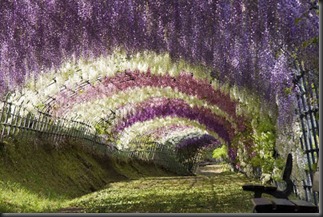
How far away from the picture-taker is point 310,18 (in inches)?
293

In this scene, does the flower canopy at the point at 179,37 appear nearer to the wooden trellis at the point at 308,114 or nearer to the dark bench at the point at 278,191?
the wooden trellis at the point at 308,114

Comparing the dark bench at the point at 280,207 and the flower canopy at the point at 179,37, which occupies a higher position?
the flower canopy at the point at 179,37

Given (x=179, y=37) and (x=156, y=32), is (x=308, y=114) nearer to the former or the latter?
(x=179, y=37)

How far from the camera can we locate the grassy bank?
33.4 feet

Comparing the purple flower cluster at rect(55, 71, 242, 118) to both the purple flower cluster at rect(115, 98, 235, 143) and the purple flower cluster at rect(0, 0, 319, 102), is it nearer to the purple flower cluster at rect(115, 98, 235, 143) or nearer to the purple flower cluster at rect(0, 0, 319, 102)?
the purple flower cluster at rect(115, 98, 235, 143)

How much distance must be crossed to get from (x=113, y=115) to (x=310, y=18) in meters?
17.3

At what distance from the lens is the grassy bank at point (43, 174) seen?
10.2 metres

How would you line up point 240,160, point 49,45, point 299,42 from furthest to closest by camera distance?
point 240,160
point 49,45
point 299,42

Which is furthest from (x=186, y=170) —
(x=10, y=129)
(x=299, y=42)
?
(x=299, y=42)

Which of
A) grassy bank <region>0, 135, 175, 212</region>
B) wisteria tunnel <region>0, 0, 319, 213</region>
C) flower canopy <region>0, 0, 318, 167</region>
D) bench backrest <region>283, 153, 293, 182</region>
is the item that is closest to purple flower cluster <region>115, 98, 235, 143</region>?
grassy bank <region>0, 135, 175, 212</region>

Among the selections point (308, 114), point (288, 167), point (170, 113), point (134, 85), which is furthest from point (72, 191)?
point (170, 113)

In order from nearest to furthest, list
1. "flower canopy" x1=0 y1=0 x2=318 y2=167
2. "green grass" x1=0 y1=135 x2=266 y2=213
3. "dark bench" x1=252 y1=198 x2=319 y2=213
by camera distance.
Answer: "dark bench" x1=252 y1=198 x2=319 y2=213, "flower canopy" x1=0 y1=0 x2=318 y2=167, "green grass" x1=0 y1=135 x2=266 y2=213

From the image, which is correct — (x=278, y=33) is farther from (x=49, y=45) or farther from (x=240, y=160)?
(x=240, y=160)

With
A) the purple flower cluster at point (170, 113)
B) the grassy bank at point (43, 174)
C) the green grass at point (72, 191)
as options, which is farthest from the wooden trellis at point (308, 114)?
the purple flower cluster at point (170, 113)
